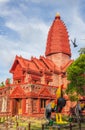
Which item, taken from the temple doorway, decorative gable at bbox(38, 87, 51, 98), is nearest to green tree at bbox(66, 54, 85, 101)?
decorative gable at bbox(38, 87, 51, 98)

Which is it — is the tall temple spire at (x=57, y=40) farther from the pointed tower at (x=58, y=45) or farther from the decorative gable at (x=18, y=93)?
the decorative gable at (x=18, y=93)

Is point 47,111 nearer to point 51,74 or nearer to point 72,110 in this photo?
point 72,110

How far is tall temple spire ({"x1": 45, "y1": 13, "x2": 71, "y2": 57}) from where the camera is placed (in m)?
43.6

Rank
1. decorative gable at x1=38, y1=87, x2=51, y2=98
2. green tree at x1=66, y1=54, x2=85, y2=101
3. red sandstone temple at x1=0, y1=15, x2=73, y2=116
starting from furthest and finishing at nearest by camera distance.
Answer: decorative gable at x1=38, y1=87, x2=51, y2=98, red sandstone temple at x1=0, y1=15, x2=73, y2=116, green tree at x1=66, y1=54, x2=85, y2=101

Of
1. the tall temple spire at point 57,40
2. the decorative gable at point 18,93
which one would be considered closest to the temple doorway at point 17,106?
the decorative gable at point 18,93

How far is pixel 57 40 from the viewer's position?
4425 cm

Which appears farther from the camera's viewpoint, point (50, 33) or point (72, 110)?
point (50, 33)

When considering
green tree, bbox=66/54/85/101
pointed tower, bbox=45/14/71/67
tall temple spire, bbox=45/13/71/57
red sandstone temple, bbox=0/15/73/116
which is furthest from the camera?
tall temple spire, bbox=45/13/71/57

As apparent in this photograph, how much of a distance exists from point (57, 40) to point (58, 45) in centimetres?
116

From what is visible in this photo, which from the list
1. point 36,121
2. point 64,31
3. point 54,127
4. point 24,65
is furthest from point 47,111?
point 64,31

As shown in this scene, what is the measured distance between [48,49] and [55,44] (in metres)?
1.71

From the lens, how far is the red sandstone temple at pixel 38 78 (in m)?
31.7

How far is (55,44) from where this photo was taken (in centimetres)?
4406

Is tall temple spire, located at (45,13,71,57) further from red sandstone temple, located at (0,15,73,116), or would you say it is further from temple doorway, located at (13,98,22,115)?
temple doorway, located at (13,98,22,115)
